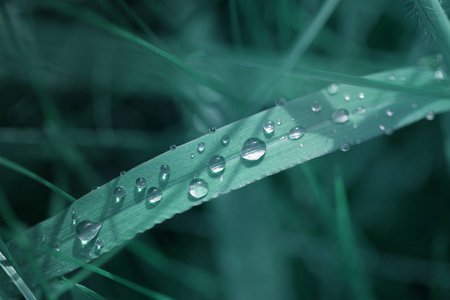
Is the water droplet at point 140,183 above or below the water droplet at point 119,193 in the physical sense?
above

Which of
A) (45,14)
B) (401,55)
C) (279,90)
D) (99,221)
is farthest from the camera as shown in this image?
(45,14)

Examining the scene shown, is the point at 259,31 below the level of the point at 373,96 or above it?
above

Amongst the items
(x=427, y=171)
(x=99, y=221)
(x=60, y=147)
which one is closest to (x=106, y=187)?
(x=99, y=221)

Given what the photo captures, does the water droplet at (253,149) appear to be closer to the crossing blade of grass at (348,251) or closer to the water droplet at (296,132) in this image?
the water droplet at (296,132)

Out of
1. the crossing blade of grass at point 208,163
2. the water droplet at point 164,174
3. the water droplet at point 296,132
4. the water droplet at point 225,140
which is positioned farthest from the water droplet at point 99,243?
the water droplet at point 296,132

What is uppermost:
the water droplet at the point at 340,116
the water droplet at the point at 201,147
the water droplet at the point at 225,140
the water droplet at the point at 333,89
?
the water droplet at the point at 333,89

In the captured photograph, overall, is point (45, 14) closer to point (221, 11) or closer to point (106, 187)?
point (221, 11)

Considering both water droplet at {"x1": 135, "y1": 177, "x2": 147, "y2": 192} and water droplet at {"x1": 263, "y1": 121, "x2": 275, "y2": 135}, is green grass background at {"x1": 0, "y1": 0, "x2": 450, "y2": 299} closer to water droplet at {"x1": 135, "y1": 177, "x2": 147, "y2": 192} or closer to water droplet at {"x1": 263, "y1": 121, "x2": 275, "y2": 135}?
water droplet at {"x1": 263, "y1": 121, "x2": 275, "y2": 135}

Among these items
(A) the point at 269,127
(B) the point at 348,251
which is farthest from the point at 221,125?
(B) the point at 348,251
